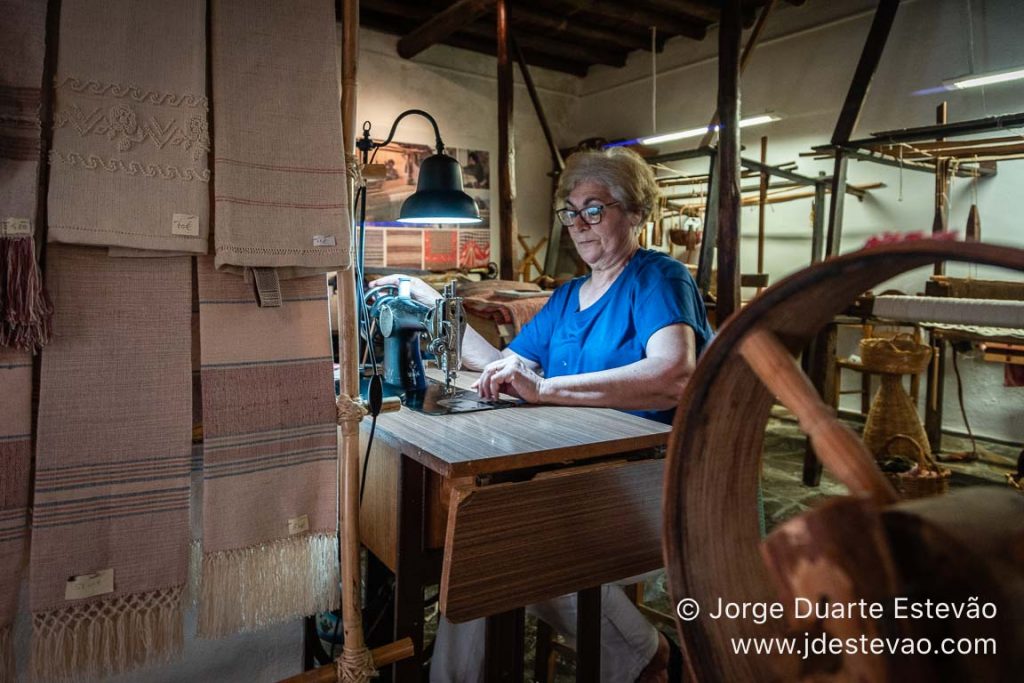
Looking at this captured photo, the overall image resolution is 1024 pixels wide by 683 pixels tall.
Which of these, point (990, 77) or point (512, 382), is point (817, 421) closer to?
point (512, 382)

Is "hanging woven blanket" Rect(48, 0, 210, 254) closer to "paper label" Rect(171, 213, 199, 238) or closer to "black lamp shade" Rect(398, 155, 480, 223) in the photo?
"paper label" Rect(171, 213, 199, 238)

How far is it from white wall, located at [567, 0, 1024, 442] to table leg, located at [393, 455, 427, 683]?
223 inches

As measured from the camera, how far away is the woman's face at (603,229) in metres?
2.22

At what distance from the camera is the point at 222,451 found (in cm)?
127

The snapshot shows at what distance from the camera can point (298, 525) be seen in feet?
4.51

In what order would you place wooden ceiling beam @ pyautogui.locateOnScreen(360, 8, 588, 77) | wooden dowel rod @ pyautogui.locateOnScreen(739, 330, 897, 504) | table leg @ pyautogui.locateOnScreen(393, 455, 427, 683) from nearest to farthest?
wooden dowel rod @ pyautogui.locateOnScreen(739, 330, 897, 504) < table leg @ pyautogui.locateOnScreen(393, 455, 427, 683) < wooden ceiling beam @ pyautogui.locateOnScreen(360, 8, 588, 77)

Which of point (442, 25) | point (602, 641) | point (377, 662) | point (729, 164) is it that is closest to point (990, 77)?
point (729, 164)

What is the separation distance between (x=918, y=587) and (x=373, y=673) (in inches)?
50.4

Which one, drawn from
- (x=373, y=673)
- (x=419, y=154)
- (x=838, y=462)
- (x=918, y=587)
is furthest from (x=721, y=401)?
(x=419, y=154)

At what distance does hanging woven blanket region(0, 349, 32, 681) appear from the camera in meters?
1.10

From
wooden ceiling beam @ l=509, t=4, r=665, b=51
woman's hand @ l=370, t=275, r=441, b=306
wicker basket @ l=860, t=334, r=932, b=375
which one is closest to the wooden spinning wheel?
woman's hand @ l=370, t=275, r=441, b=306

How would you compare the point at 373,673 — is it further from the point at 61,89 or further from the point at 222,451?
the point at 61,89

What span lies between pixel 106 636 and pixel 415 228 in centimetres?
709

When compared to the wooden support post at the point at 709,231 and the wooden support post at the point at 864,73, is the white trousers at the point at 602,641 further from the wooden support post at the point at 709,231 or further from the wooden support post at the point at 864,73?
the wooden support post at the point at 709,231
